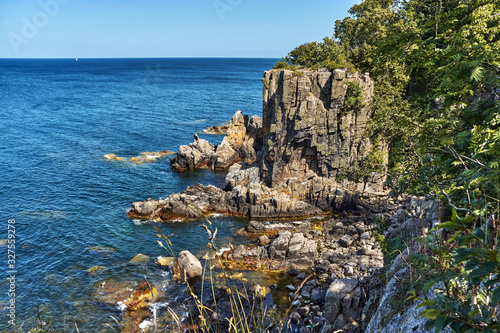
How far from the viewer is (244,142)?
6519 centimetres

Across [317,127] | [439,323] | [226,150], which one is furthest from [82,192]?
[439,323]

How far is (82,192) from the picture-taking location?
49.1 meters

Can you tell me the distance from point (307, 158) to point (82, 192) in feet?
114

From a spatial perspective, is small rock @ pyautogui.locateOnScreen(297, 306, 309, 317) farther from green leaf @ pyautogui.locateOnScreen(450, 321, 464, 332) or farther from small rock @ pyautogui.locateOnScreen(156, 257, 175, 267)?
green leaf @ pyautogui.locateOnScreen(450, 321, 464, 332)

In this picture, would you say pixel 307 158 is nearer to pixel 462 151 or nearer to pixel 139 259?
pixel 139 259

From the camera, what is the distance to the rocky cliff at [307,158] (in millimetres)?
42938

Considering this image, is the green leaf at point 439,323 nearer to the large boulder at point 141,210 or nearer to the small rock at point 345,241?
the small rock at point 345,241

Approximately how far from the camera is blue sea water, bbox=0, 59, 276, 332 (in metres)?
29.6

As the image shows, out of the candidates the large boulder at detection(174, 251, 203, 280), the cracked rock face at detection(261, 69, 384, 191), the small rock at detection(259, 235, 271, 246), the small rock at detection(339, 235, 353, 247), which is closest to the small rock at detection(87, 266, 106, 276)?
the large boulder at detection(174, 251, 203, 280)

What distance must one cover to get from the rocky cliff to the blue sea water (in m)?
4.16

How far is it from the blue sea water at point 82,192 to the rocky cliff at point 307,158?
4.16 metres

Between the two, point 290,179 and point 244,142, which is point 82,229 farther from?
point 244,142

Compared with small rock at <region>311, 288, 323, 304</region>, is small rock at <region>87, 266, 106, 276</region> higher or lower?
lower

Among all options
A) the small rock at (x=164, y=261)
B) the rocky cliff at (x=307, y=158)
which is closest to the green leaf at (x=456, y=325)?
the small rock at (x=164, y=261)
